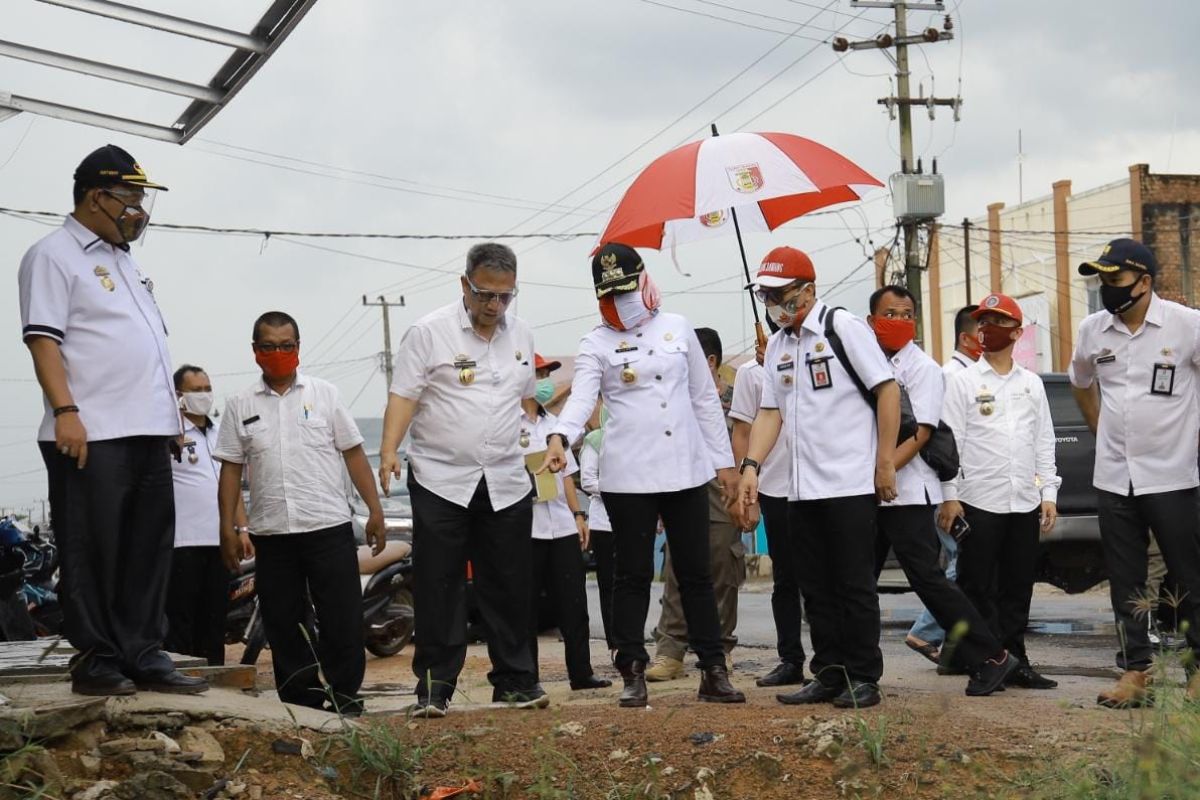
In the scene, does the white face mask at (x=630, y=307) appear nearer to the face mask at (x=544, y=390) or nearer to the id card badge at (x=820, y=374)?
the id card badge at (x=820, y=374)

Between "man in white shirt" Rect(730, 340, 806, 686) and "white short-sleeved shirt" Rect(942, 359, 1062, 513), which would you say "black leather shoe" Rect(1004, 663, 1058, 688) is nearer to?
"white short-sleeved shirt" Rect(942, 359, 1062, 513)

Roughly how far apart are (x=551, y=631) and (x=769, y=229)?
218 inches

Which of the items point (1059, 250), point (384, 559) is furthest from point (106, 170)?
point (1059, 250)

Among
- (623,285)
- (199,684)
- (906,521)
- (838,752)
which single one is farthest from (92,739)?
(906,521)

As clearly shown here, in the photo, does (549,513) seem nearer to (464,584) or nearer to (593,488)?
(593,488)

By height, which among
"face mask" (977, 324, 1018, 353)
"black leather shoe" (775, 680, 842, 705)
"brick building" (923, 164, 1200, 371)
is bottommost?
"black leather shoe" (775, 680, 842, 705)

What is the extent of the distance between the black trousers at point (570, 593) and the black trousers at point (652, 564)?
4.67 ft

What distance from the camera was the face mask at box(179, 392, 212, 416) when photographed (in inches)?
365

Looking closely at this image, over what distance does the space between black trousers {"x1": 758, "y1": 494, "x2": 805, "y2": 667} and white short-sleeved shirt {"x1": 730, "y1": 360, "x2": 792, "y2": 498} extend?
0.07 metres

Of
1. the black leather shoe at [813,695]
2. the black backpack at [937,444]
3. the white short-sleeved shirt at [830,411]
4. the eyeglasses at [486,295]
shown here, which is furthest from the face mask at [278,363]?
→ the black backpack at [937,444]

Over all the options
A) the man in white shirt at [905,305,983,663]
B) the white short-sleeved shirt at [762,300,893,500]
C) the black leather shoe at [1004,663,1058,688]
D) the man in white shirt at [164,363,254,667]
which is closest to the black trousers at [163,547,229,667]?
the man in white shirt at [164,363,254,667]

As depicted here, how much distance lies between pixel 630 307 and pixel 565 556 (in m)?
2.21

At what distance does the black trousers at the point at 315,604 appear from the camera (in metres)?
7.57

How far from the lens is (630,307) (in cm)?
754
